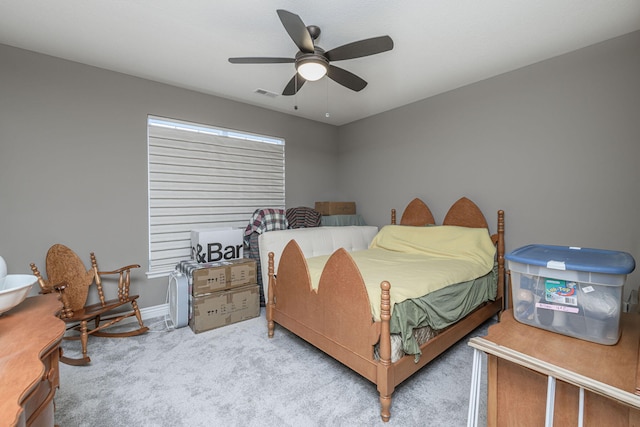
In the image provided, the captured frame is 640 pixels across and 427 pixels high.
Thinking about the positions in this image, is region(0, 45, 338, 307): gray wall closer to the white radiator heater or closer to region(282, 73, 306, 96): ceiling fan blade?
the white radiator heater

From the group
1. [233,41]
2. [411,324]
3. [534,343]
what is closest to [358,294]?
[411,324]

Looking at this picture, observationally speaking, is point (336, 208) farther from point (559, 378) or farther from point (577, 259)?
point (559, 378)

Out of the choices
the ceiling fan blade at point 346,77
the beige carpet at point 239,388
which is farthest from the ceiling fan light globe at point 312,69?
the beige carpet at point 239,388

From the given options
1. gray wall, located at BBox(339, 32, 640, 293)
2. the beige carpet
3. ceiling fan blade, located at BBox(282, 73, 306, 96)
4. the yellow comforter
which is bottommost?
the beige carpet

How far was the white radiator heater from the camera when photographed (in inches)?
117

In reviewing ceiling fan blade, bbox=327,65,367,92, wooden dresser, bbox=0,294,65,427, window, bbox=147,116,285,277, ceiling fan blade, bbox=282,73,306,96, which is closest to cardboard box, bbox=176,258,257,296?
window, bbox=147,116,285,277

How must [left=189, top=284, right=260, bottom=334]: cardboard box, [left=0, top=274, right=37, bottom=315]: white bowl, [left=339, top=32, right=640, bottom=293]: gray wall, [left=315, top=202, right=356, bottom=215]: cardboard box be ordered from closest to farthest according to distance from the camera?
[left=0, top=274, right=37, bottom=315]: white bowl, [left=339, top=32, right=640, bottom=293]: gray wall, [left=189, top=284, right=260, bottom=334]: cardboard box, [left=315, top=202, right=356, bottom=215]: cardboard box

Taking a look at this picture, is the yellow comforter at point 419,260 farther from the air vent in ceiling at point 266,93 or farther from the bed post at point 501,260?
the air vent in ceiling at point 266,93

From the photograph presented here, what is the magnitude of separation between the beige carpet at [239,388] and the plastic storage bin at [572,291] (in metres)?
1.01

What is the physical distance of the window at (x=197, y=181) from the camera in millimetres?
3277

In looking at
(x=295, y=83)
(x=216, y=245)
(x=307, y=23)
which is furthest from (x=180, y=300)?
(x=307, y=23)

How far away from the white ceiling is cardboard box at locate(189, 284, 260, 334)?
2.38 meters

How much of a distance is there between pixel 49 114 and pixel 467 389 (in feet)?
13.9

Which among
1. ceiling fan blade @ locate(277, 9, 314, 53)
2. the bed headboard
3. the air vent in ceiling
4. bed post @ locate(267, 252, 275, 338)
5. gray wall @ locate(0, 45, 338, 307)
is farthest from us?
A: the air vent in ceiling
